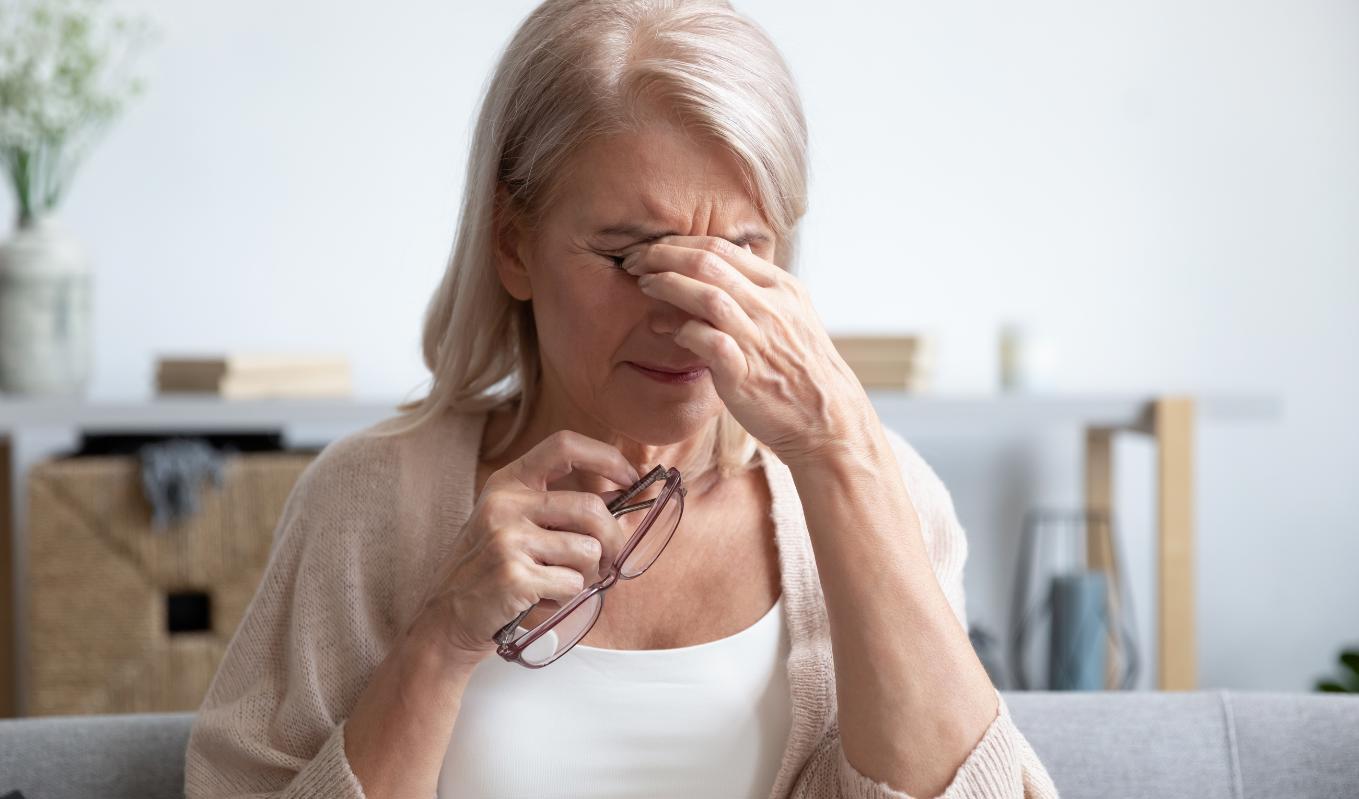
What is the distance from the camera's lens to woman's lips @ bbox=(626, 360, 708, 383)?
3.89 ft

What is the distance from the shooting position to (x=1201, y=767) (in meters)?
1.38

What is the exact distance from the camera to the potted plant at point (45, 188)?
249 centimetres

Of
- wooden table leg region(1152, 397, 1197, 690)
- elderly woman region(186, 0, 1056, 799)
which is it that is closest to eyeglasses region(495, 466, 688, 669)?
elderly woman region(186, 0, 1056, 799)

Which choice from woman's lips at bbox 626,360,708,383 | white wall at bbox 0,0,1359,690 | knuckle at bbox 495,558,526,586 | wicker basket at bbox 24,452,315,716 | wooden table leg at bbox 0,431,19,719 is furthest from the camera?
white wall at bbox 0,0,1359,690

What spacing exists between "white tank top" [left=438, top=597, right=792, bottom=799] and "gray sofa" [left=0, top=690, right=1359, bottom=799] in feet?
1.15

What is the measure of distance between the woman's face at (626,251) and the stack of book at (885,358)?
139cm

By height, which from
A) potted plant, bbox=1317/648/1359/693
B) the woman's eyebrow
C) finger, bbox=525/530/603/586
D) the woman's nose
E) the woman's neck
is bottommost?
potted plant, bbox=1317/648/1359/693

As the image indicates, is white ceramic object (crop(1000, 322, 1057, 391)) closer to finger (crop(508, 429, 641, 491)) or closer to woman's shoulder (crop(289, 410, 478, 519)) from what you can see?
woman's shoulder (crop(289, 410, 478, 519))

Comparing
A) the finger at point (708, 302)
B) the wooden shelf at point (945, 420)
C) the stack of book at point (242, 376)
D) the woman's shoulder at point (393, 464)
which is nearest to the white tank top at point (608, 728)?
the woman's shoulder at point (393, 464)

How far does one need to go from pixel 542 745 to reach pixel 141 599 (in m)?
1.52

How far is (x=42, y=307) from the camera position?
250 cm

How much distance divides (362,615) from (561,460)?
0.97ft

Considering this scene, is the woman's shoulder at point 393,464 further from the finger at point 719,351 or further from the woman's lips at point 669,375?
the finger at point 719,351

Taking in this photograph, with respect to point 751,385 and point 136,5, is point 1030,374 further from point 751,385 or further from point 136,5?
point 136,5
